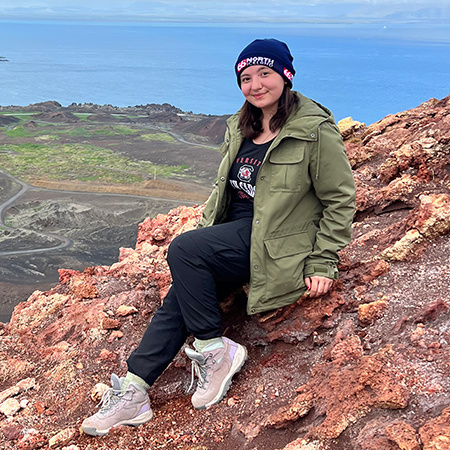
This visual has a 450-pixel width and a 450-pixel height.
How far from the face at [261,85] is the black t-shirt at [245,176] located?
1.00 feet

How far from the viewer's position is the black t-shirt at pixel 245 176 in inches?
152

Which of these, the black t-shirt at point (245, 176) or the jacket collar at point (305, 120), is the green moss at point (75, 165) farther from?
the jacket collar at point (305, 120)

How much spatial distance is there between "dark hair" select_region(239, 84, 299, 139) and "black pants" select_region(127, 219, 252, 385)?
678 mm

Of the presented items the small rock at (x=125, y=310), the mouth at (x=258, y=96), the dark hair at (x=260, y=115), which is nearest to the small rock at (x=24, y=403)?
the small rock at (x=125, y=310)

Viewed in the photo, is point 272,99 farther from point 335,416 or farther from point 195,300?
point 335,416

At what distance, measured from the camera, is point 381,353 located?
3332 mm

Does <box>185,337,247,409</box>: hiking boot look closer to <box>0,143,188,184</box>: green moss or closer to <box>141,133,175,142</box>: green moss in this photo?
<box>0,143,188,184</box>: green moss

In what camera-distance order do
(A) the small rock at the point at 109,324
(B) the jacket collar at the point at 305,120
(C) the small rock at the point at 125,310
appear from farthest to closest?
1. (C) the small rock at the point at 125,310
2. (A) the small rock at the point at 109,324
3. (B) the jacket collar at the point at 305,120

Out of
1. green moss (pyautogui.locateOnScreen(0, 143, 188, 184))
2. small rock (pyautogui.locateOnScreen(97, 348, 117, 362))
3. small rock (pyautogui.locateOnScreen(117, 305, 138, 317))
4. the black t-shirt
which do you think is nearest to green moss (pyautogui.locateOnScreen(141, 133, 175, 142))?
green moss (pyautogui.locateOnScreen(0, 143, 188, 184))

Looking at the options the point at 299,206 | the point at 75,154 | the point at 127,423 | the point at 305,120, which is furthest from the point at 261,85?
the point at 75,154

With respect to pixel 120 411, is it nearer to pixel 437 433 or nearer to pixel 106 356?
pixel 106 356

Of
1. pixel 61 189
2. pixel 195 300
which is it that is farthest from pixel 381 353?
pixel 61 189

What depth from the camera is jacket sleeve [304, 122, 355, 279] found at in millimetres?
3670

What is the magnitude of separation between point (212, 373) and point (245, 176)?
147 cm
